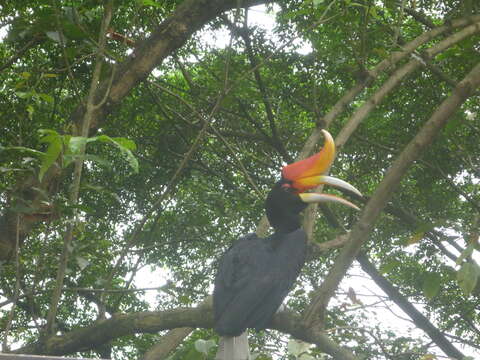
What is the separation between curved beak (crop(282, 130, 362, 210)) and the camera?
2848 mm

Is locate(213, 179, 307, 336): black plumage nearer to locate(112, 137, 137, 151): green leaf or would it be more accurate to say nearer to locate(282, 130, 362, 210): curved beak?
locate(282, 130, 362, 210): curved beak

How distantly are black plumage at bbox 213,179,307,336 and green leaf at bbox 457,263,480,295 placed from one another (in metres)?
1.15

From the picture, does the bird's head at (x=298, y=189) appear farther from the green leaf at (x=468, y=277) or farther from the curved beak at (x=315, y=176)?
the green leaf at (x=468, y=277)

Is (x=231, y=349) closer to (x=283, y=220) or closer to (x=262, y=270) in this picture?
(x=262, y=270)

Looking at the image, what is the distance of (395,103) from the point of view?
4609 millimetres

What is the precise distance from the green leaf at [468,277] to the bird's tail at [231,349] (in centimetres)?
121

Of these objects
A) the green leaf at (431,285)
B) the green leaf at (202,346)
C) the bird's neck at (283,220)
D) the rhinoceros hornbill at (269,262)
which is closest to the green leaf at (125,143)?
the green leaf at (202,346)

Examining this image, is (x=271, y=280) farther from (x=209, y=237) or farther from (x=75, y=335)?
(x=209, y=237)

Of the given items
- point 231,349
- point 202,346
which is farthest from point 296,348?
point 231,349

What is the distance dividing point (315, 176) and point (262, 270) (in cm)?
51

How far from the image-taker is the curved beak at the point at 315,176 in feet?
9.34

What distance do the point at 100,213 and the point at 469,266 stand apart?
3304mm

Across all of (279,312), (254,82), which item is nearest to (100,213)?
(254,82)

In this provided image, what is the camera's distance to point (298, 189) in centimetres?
314
